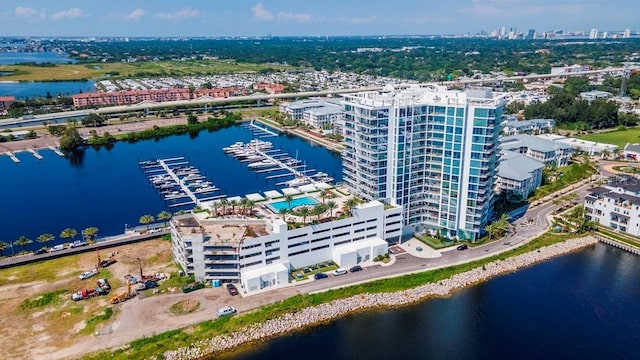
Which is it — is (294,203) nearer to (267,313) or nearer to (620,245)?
(267,313)

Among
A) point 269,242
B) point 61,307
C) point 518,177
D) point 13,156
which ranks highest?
point 269,242

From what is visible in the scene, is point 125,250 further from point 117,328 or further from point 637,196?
point 637,196

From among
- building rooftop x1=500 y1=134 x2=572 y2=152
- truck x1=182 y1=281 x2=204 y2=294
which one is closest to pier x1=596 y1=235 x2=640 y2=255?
building rooftop x1=500 y1=134 x2=572 y2=152

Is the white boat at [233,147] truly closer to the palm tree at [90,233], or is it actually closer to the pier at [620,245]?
the palm tree at [90,233]

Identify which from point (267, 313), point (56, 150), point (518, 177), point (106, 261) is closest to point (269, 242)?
point (267, 313)

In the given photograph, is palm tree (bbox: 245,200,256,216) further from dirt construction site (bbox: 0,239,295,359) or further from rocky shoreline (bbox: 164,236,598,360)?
rocky shoreline (bbox: 164,236,598,360)

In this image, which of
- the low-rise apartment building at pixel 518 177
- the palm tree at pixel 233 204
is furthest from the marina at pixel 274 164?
the low-rise apartment building at pixel 518 177
